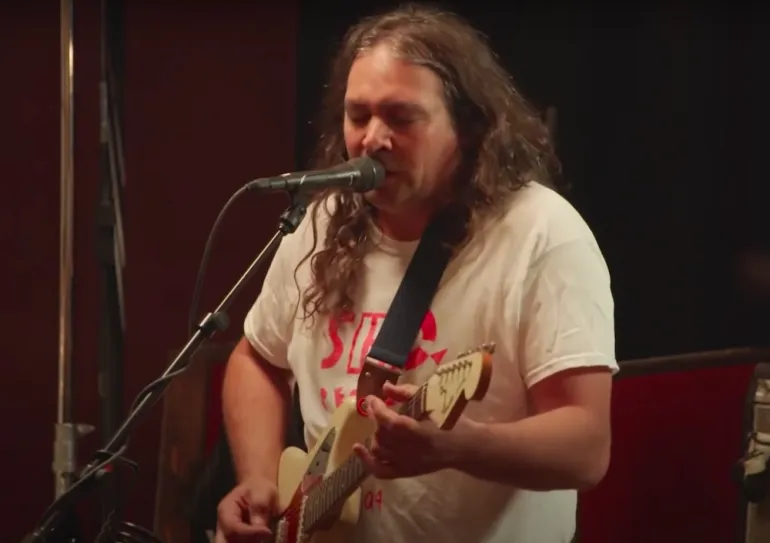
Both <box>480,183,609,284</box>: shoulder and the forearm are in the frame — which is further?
<box>480,183,609,284</box>: shoulder

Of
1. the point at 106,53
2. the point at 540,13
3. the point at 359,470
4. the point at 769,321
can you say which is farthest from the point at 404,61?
the point at 769,321

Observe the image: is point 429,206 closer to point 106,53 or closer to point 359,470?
point 359,470

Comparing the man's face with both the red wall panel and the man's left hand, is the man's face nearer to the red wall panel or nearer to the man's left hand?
the man's left hand

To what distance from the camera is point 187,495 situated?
257cm

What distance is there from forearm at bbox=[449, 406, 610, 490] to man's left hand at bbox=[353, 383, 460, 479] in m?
0.04

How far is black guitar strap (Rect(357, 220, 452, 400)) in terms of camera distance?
1624 millimetres

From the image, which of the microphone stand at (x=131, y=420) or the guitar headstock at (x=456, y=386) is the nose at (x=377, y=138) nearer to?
the microphone stand at (x=131, y=420)

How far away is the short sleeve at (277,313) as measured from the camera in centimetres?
192

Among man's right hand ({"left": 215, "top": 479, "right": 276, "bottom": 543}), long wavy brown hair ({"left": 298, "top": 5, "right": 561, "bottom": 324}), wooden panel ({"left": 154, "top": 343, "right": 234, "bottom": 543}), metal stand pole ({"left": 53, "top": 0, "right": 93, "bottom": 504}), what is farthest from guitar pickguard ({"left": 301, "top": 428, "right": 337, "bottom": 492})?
wooden panel ({"left": 154, "top": 343, "right": 234, "bottom": 543})

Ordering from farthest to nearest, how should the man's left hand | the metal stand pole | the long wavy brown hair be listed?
the metal stand pole < the long wavy brown hair < the man's left hand

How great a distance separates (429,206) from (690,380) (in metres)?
0.93

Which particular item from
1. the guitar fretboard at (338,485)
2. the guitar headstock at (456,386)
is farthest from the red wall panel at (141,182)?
the guitar headstock at (456,386)

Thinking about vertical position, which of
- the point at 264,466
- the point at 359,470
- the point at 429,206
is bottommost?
the point at 264,466

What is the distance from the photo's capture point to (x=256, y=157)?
3.04m
